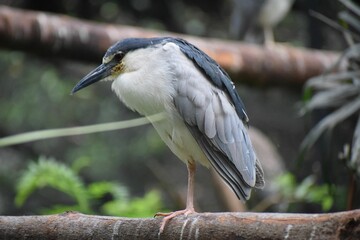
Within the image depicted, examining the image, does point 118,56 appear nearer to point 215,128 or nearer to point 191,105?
point 191,105

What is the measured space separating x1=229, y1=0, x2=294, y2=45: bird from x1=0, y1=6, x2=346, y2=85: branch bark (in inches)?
91.7

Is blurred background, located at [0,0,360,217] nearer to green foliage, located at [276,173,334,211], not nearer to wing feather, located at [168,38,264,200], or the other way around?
green foliage, located at [276,173,334,211]

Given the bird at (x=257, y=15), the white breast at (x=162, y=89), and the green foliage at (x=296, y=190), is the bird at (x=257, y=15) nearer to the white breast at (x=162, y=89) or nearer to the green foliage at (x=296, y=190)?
the green foliage at (x=296, y=190)

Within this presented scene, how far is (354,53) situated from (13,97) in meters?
4.50

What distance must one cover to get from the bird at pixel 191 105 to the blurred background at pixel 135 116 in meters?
→ 2.29

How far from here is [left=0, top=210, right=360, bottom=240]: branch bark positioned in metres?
1.99

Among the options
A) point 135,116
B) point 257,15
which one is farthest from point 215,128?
point 257,15

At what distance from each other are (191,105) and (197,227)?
0.83 m

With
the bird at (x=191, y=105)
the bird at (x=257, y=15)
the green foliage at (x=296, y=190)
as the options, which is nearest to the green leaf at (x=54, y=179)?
the bird at (x=191, y=105)

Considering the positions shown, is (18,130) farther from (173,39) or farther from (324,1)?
(173,39)

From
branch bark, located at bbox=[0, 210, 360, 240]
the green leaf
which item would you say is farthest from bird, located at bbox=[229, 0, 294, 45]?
branch bark, located at bbox=[0, 210, 360, 240]

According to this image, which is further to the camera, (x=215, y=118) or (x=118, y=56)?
(x=118, y=56)

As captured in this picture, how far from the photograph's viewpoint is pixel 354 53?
421 cm

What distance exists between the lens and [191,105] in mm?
3113
